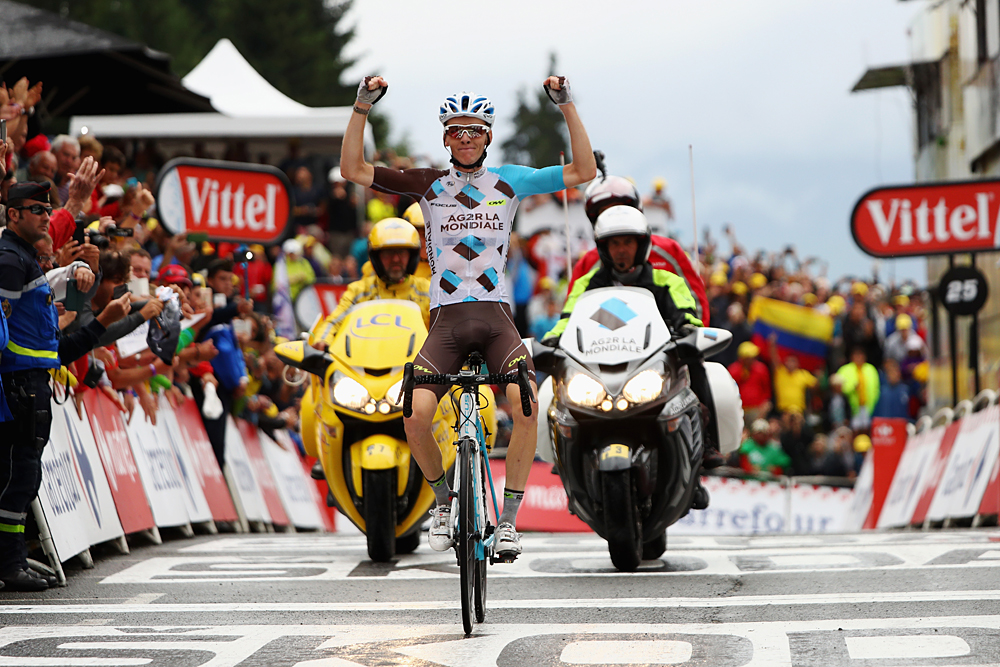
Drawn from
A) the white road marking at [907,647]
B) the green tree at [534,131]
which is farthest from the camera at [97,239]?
the green tree at [534,131]

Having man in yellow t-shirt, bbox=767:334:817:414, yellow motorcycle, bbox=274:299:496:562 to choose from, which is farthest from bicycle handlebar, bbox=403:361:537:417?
man in yellow t-shirt, bbox=767:334:817:414

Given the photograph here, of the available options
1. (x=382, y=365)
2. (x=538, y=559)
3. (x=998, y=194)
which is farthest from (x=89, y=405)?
(x=998, y=194)

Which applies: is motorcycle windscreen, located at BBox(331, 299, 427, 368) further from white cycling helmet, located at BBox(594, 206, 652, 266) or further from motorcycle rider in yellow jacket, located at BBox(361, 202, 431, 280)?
white cycling helmet, located at BBox(594, 206, 652, 266)

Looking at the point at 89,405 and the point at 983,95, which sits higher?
the point at 983,95

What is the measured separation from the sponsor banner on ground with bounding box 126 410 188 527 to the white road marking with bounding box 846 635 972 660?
6.91 m

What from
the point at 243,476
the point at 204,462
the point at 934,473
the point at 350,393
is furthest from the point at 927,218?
the point at 350,393

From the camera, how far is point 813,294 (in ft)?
88.7

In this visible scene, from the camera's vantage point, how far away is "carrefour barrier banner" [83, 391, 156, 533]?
10.5m

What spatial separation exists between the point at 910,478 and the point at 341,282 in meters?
7.51

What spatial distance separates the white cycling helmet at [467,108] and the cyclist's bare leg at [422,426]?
1332 mm

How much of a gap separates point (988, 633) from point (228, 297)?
9.16m

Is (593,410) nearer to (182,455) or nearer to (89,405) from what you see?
(89,405)

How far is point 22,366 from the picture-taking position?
775cm

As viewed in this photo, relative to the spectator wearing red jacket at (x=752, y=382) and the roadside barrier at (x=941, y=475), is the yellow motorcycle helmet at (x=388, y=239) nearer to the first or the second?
the roadside barrier at (x=941, y=475)
